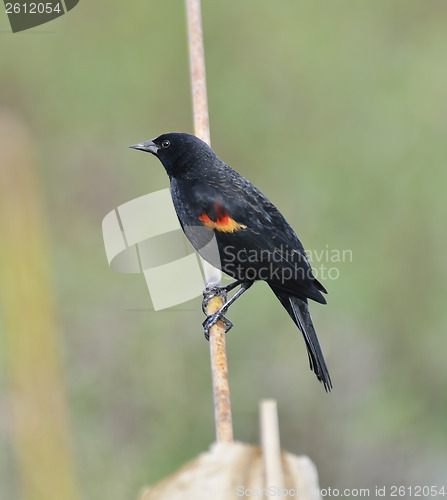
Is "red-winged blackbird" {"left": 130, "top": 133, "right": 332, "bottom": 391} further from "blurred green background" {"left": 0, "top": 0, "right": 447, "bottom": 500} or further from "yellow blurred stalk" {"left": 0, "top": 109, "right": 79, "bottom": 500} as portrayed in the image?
"blurred green background" {"left": 0, "top": 0, "right": 447, "bottom": 500}

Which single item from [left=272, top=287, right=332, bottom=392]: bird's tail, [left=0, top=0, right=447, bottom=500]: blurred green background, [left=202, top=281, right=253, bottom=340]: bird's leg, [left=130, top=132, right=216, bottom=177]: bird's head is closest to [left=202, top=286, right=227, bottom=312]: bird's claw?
[left=202, top=281, right=253, bottom=340]: bird's leg

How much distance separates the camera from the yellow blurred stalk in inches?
63.2

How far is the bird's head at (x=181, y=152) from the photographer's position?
3.04 metres

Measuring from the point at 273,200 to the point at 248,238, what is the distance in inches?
77.6

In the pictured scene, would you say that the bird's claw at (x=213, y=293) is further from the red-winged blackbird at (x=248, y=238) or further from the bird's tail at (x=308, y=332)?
the bird's tail at (x=308, y=332)

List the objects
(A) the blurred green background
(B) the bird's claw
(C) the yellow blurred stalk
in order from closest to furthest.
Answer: (C) the yellow blurred stalk, (B) the bird's claw, (A) the blurred green background

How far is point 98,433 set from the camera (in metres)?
3.80

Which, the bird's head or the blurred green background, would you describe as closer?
the bird's head

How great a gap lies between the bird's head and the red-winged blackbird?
0.13 feet

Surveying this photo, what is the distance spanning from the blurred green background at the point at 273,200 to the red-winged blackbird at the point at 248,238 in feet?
3.59

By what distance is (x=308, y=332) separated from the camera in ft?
9.27

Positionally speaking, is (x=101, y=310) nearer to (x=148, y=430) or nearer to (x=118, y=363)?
(x=118, y=363)

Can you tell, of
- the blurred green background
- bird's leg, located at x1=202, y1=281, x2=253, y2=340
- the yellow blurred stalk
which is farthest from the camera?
the blurred green background

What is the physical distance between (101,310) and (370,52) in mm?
3057
